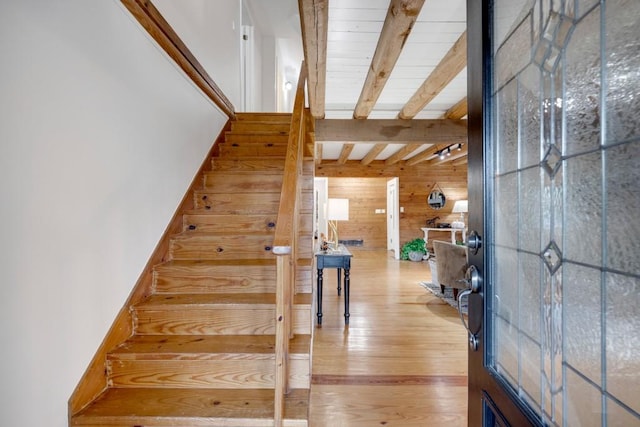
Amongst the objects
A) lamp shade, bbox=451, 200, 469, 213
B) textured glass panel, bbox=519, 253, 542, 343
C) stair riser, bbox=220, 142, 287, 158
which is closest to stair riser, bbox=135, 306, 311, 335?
textured glass panel, bbox=519, 253, 542, 343

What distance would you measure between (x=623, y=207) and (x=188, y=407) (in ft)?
5.45

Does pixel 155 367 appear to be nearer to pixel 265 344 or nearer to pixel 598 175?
pixel 265 344

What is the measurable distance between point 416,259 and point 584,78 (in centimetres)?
695

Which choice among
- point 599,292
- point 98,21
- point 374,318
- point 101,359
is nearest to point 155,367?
point 101,359

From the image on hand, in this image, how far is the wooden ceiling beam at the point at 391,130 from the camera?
3754 millimetres

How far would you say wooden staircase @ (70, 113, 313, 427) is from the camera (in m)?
1.40

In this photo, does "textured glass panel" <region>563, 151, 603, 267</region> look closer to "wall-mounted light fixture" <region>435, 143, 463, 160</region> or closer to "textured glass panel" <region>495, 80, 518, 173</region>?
"textured glass panel" <region>495, 80, 518, 173</region>

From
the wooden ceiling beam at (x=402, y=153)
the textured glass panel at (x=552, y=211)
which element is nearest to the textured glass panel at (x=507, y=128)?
the textured glass panel at (x=552, y=211)

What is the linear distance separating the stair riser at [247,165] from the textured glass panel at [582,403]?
97.1 inches

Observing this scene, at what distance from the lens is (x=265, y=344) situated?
1698 mm

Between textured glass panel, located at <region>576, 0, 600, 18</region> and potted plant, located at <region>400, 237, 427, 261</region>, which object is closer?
textured glass panel, located at <region>576, 0, 600, 18</region>

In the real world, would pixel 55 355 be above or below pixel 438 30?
below

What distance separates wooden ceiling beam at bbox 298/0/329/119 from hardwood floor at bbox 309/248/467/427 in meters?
2.12

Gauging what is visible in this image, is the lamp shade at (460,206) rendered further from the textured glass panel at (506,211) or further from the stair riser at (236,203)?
the textured glass panel at (506,211)
